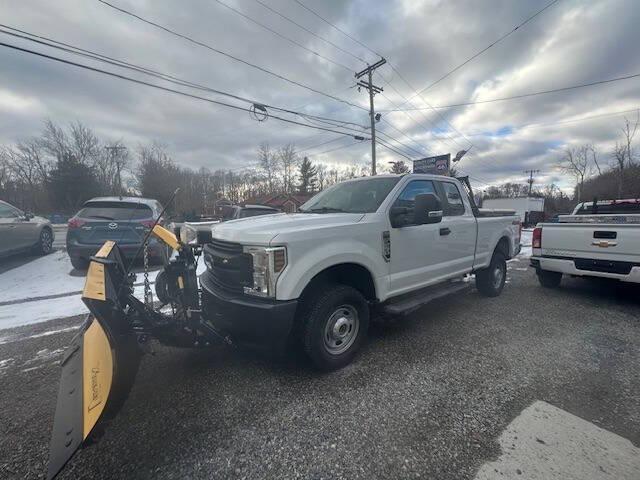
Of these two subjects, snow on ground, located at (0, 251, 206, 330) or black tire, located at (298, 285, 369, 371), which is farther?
snow on ground, located at (0, 251, 206, 330)

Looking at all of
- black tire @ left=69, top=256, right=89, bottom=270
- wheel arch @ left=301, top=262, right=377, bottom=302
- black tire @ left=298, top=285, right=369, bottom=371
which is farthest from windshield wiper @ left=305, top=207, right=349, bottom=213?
black tire @ left=69, top=256, right=89, bottom=270

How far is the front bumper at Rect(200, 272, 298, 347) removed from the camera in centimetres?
241

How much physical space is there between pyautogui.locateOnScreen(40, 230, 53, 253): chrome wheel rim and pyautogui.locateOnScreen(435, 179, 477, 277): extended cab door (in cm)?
1068

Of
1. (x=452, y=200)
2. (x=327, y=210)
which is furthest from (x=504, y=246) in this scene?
(x=327, y=210)

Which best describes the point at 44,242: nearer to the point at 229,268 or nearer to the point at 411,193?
the point at 229,268

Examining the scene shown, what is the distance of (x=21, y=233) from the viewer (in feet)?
25.1

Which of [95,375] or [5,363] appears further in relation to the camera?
[5,363]

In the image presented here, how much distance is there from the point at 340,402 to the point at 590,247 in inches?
204

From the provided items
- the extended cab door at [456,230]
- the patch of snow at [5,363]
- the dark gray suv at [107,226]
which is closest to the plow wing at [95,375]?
the patch of snow at [5,363]

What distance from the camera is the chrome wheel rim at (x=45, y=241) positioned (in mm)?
8664

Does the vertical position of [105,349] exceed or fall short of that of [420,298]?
it exceeds it

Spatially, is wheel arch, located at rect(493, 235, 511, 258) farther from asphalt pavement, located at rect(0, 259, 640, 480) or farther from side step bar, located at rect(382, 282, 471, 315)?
asphalt pavement, located at rect(0, 259, 640, 480)

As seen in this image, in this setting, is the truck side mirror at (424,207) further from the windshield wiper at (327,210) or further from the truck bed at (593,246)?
the truck bed at (593,246)

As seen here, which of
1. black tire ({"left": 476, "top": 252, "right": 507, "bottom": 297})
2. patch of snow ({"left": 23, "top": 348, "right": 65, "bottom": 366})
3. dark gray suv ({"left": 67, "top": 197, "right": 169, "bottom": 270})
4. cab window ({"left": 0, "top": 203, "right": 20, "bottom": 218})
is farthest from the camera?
cab window ({"left": 0, "top": 203, "right": 20, "bottom": 218})
